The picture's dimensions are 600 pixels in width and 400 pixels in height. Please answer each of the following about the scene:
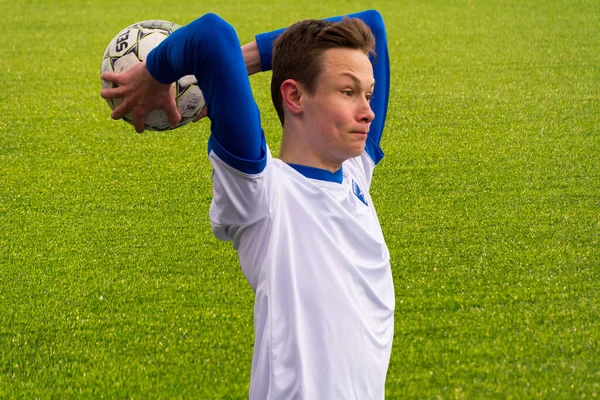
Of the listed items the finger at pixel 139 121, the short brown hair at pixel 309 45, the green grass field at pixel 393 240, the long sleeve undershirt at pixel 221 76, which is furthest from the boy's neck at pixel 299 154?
the green grass field at pixel 393 240

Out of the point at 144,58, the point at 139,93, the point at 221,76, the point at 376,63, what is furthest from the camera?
the point at 144,58

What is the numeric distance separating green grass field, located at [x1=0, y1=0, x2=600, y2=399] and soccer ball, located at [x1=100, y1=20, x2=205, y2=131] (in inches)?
72.5

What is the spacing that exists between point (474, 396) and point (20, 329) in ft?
8.03

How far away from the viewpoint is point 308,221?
2.20 meters

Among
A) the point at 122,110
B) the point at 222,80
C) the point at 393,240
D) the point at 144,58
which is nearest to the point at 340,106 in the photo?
the point at 222,80

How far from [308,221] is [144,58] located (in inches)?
40.8

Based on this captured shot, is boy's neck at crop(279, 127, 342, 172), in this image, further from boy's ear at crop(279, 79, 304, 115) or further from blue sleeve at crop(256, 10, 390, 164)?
blue sleeve at crop(256, 10, 390, 164)

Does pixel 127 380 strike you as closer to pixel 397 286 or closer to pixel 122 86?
pixel 397 286

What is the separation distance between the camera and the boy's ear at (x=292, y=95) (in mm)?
2266

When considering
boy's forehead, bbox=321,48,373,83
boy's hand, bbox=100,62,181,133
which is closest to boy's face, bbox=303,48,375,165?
boy's forehead, bbox=321,48,373,83

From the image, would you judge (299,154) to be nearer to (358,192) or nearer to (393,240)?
(358,192)

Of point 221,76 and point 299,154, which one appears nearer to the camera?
point 221,76

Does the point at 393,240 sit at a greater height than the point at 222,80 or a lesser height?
lesser

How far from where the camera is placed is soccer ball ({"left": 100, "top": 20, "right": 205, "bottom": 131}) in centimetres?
246
